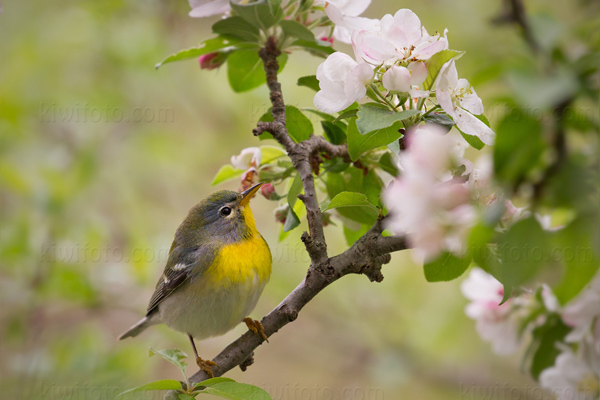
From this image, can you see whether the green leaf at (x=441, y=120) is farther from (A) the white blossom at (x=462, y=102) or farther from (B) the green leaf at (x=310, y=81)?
(B) the green leaf at (x=310, y=81)

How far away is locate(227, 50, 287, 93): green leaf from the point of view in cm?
203

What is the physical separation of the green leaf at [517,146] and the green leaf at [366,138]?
592mm

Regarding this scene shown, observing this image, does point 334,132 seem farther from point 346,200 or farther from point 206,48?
point 206,48

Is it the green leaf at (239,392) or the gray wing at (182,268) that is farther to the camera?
the gray wing at (182,268)

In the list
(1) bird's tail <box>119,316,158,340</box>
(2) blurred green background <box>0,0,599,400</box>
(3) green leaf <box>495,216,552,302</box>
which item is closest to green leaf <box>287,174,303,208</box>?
(3) green leaf <box>495,216,552,302</box>

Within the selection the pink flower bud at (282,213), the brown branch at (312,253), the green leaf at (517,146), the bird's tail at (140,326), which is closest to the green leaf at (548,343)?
the brown branch at (312,253)

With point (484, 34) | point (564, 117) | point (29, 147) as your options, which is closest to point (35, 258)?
point (29, 147)

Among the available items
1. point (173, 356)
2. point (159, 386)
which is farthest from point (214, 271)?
point (159, 386)

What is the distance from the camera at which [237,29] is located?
181cm

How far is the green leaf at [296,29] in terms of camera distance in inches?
66.9

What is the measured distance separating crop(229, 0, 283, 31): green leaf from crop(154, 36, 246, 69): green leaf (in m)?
0.16

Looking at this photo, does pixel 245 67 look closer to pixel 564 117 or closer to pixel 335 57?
pixel 335 57

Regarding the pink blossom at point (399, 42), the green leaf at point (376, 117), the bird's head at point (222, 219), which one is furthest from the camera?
the bird's head at point (222, 219)

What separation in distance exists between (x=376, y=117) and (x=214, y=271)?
4.53 feet
